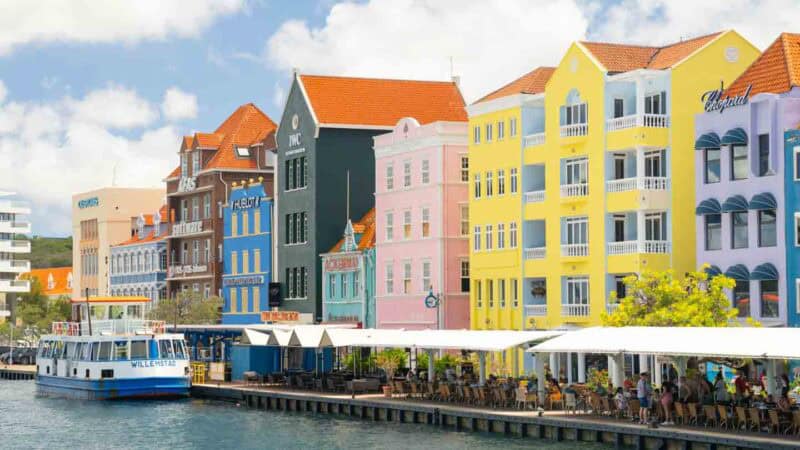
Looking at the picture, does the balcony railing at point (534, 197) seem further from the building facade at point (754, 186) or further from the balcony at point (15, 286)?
the balcony at point (15, 286)

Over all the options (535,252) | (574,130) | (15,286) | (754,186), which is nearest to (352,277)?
(535,252)

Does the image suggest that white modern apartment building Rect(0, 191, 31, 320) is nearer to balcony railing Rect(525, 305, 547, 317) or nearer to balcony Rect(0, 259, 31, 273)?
balcony Rect(0, 259, 31, 273)

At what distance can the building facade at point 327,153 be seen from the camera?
9831 cm

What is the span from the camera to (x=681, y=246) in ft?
232

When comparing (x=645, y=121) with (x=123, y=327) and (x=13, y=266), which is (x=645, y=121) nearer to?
(x=123, y=327)

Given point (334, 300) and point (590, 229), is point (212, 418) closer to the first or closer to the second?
point (590, 229)

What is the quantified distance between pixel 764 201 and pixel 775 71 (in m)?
5.62

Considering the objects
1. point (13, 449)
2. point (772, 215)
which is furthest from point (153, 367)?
point (772, 215)

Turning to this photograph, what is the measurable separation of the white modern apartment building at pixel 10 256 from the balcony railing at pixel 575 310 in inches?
4416

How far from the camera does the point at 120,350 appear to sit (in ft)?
273

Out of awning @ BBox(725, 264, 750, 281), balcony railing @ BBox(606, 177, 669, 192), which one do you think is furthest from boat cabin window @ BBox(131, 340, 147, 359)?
awning @ BBox(725, 264, 750, 281)

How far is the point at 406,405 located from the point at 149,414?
15.2m

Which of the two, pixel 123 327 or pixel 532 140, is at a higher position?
pixel 532 140

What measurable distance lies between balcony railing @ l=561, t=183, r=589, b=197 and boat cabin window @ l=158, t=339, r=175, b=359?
72.2 ft
